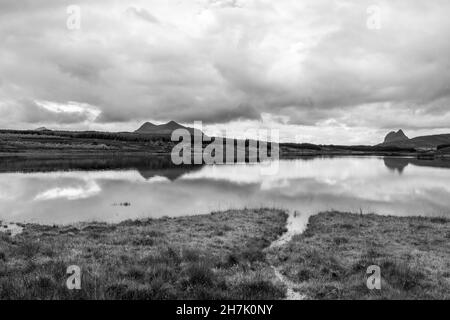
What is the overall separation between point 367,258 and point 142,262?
36.2 ft

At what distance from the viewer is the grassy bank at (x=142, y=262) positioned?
1166 cm

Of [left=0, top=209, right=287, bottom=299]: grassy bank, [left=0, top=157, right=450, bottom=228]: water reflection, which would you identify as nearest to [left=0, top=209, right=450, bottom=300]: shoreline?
[left=0, top=209, right=287, bottom=299]: grassy bank

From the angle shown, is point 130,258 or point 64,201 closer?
point 130,258

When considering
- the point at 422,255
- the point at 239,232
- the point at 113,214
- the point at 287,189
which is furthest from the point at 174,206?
the point at 422,255

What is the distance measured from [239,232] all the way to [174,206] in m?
17.1

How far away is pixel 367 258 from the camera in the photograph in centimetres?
1716

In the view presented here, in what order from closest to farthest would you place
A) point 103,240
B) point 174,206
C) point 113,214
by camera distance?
point 103,240, point 113,214, point 174,206

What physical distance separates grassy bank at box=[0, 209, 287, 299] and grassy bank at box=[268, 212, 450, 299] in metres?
1.65

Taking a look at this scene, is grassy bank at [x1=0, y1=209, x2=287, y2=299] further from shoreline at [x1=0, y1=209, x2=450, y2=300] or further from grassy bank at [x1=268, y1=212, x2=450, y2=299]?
grassy bank at [x1=268, y1=212, x2=450, y2=299]

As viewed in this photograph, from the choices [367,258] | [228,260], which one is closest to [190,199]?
[228,260]

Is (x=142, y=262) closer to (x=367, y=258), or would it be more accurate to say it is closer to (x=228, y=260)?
(x=228, y=260)

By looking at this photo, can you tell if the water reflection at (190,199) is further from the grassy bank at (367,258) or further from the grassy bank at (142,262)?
the grassy bank at (142,262)
